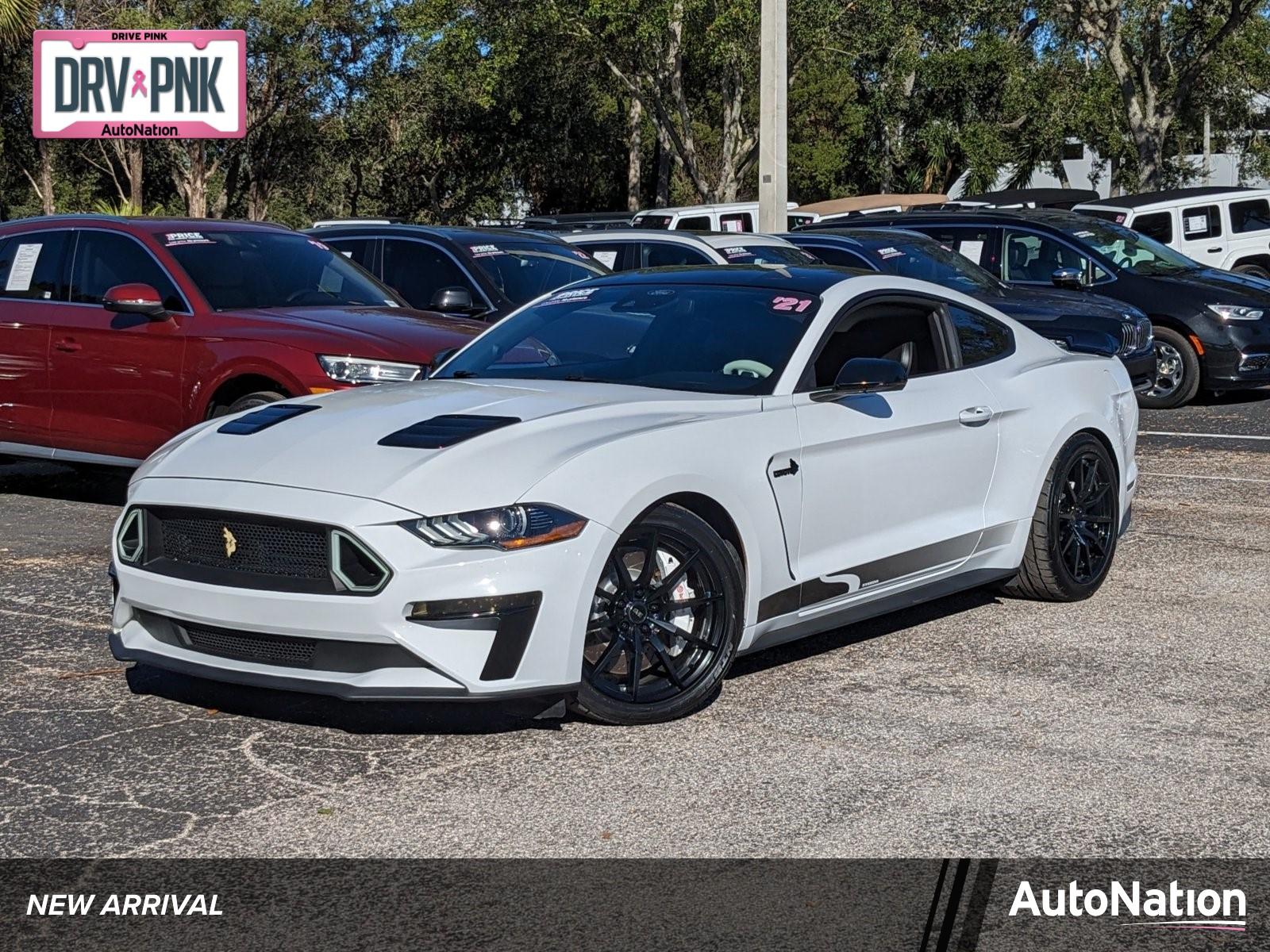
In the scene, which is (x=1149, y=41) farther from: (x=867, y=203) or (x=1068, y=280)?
(x=1068, y=280)

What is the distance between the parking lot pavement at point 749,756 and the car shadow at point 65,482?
3500 mm

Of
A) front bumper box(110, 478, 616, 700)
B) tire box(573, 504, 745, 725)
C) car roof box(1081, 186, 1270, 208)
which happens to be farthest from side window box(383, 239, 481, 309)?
car roof box(1081, 186, 1270, 208)

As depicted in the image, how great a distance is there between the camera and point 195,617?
531 centimetres

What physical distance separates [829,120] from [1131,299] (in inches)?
1726

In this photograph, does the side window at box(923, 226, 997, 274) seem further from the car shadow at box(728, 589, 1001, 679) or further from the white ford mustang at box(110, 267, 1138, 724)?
the white ford mustang at box(110, 267, 1138, 724)

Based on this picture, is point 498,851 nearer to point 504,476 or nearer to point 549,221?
point 504,476

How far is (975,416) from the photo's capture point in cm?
686

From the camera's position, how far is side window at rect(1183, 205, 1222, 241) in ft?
81.3

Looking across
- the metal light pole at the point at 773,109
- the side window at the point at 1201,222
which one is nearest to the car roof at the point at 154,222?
the metal light pole at the point at 773,109

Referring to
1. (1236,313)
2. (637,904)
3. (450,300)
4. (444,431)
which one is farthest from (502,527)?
(1236,313)

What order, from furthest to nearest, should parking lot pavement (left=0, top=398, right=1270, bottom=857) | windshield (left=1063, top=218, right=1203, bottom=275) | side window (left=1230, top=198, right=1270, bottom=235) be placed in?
side window (left=1230, top=198, right=1270, bottom=235) → windshield (left=1063, top=218, right=1203, bottom=275) → parking lot pavement (left=0, top=398, right=1270, bottom=857)

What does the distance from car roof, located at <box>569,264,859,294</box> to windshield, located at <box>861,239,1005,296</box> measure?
302 inches

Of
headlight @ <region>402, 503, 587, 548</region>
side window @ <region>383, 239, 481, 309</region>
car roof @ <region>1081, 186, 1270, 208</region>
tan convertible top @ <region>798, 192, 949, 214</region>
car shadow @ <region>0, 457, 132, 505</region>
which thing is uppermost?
tan convertible top @ <region>798, 192, 949, 214</region>

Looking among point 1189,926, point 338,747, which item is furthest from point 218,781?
point 1189,926
